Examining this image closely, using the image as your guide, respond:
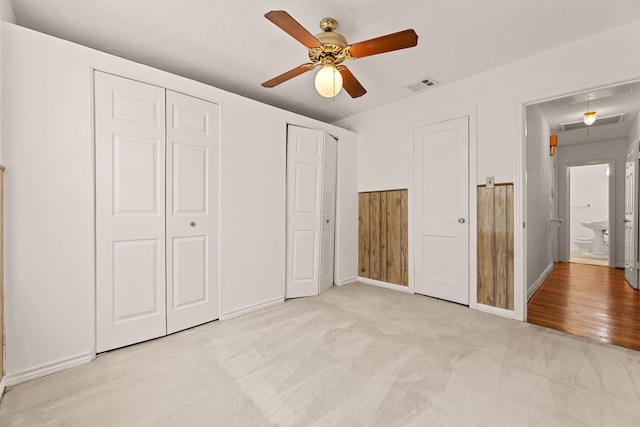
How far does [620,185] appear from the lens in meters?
5.46

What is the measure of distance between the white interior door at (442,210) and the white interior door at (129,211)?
2.92m

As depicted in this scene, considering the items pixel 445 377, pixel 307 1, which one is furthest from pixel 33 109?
pixel 445 377

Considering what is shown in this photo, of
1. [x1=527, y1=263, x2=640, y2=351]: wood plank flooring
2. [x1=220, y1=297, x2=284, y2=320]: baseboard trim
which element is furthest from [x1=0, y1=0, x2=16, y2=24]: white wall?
[x1=527, y1=263, x2=640, y2=351]: wood plank flooring

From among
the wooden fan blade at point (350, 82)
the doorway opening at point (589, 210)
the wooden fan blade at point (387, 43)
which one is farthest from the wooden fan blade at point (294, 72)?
the doorway opening at point (589, 210)

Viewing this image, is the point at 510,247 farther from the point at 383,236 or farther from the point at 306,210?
the point at 306,210

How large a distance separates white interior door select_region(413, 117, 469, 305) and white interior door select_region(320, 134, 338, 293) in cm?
111

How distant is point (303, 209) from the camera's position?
357 cm

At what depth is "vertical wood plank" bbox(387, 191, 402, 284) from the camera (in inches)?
152

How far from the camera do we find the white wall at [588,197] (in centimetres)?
744

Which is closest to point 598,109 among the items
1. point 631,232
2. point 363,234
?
point 631,232

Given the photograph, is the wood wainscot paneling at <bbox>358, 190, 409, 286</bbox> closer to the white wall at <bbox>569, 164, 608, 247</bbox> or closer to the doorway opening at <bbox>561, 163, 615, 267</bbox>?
the doorway opening at <bbox>561, 163, 615, 267</bbox>

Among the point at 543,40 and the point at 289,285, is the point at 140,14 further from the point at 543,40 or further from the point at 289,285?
the point at 543,40

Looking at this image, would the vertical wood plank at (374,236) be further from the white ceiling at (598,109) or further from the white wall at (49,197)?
the white wall at (49,197)

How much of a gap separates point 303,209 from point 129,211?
1854mm
